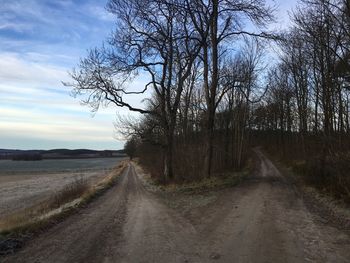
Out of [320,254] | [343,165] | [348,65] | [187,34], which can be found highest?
[187,34]

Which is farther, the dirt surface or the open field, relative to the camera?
the open field

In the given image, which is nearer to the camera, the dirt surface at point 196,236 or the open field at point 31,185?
the dirt surface at point 196,236

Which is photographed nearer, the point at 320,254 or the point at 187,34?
the point at 320,254

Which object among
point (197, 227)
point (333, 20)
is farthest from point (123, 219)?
point (333, 20)

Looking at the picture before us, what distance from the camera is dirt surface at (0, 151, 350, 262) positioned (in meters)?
8.55

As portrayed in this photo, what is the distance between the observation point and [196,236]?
1044cm

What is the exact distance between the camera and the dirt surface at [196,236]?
8.55m

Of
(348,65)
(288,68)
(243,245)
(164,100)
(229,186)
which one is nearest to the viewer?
(243,245)

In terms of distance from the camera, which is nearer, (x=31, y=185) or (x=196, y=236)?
(x=196, y=236)

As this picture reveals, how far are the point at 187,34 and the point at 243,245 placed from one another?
19.9 meters

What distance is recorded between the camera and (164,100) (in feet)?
102

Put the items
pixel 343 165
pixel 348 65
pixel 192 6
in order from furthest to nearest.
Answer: pixel 192 6 < pixel 348 65 < pixel 343 165

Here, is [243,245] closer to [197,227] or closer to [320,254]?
[320,254]

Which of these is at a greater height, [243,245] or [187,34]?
[187,34]
